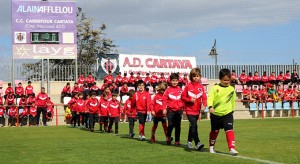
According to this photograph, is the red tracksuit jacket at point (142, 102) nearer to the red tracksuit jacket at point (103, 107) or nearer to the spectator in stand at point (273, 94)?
the red tracksuit jacket at point (103, 107)

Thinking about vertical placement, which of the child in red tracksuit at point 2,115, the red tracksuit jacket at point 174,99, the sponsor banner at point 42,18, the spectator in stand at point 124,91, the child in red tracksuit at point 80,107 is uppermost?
the sponsor banner at point 42,18

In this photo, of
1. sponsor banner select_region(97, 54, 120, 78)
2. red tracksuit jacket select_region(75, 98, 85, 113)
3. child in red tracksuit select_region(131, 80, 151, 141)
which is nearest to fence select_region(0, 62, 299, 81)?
sponsor banner select_region(97, 54, 120, 78)

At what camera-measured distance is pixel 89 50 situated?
189 feet

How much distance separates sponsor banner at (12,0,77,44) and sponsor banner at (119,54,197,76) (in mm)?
5441

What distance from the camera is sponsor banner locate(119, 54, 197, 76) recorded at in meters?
40.5

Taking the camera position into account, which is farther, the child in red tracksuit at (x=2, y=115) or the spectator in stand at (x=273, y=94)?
the spectator in stand at (x=273, y=94)

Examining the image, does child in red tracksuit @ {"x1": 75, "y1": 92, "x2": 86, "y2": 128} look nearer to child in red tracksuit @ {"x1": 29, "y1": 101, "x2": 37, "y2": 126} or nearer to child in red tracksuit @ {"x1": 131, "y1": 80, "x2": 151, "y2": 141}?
child in red tracksuit @ {"x1": 29, "y1": 101, "x2": 37, "y2": 126}

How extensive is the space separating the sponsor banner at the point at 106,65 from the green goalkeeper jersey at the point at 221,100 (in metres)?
29.0

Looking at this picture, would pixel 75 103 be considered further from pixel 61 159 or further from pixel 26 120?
pixel 61 159

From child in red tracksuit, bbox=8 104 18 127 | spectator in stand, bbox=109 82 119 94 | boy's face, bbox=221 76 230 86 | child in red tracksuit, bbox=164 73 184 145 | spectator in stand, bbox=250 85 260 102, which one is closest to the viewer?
boy's face, bbox=221 76 230 86

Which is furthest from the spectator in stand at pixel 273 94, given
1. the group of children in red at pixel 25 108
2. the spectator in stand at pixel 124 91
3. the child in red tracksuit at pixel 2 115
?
the child in red tracksuit at pixel 2 115

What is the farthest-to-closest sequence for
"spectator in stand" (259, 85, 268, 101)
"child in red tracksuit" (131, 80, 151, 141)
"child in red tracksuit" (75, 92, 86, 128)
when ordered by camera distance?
"spectator in stand" (259, 85, 268, 101) < "child in red tracksuit" (75, 92, 86, 128) < "child in red tracksuit" (131, 80, 151, 141)

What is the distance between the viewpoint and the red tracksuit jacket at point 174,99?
13.5m

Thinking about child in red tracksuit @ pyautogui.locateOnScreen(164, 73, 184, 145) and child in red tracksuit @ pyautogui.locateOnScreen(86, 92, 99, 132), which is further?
child in red tracksuit @ pyautogui.locateOnScreen(86, 92, 99, 132)
